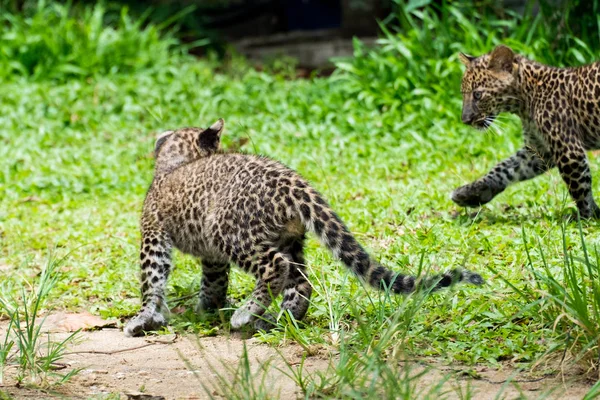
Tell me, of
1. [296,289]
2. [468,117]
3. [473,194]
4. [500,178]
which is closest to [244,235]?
[296,289]

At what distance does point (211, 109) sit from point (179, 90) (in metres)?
1.05

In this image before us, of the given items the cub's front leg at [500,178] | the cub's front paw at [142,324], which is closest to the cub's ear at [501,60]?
the cub's front leg at [500,178]

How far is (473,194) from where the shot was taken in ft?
26.8

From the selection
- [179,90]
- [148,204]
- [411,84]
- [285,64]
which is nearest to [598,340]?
[148,204]

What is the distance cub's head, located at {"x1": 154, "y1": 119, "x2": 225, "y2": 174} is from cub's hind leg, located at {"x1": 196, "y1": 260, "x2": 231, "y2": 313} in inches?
41.7

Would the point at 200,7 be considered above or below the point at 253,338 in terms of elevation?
above

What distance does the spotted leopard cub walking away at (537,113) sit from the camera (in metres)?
7.82

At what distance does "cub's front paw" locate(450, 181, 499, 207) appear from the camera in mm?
8180

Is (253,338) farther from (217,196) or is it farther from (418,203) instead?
(418,203)

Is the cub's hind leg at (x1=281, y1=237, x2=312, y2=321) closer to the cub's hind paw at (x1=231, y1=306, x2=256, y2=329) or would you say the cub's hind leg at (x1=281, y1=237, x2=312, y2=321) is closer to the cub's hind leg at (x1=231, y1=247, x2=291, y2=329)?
the cub's hind leg at (x1=231, y1=247, x2=291, y2=329)

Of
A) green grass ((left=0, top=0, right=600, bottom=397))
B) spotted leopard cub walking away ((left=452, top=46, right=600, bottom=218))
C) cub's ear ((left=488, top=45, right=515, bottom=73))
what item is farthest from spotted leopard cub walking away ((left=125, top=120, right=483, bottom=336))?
cub's ear ((left=488, top=45, right=515, bottom=73))

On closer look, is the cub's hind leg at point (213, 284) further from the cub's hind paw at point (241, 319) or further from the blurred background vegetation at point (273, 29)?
the blurred background vegetation at point (273, 29)

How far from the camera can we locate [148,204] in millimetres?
7199

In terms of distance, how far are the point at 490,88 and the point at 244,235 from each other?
3.32 m
